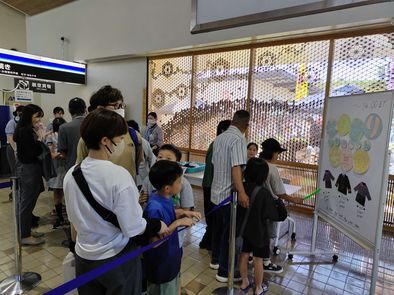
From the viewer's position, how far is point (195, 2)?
3770mm

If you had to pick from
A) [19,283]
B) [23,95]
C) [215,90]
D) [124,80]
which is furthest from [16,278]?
[124,80]

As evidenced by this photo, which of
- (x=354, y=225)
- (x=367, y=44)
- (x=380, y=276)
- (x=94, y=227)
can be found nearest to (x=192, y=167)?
(x=354, y=225)

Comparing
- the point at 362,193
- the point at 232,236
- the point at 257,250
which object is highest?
the point at 362,193

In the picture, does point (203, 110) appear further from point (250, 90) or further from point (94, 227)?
point (94, 227)

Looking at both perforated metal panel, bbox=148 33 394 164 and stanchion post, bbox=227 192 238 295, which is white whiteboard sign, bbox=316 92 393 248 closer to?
stanchion post, bbox=227 192 238 295

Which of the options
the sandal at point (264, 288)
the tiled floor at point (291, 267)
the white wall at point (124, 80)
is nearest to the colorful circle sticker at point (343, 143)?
the tiled floor at point (291, 267)

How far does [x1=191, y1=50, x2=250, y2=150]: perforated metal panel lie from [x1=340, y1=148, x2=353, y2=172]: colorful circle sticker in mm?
2565

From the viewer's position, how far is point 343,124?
232 cm

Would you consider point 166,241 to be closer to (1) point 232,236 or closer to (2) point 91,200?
(2) point 91,200

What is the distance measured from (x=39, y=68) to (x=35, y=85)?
39 cm

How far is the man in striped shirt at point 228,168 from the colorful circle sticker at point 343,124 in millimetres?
818

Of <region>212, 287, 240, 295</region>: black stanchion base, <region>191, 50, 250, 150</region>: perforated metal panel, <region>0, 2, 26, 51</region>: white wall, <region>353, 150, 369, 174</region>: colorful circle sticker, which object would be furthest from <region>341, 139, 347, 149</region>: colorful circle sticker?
<region>0, 2, 26, 51</region>: white wall

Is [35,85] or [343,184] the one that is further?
[35,85]

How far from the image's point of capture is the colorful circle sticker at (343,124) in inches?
88.7
